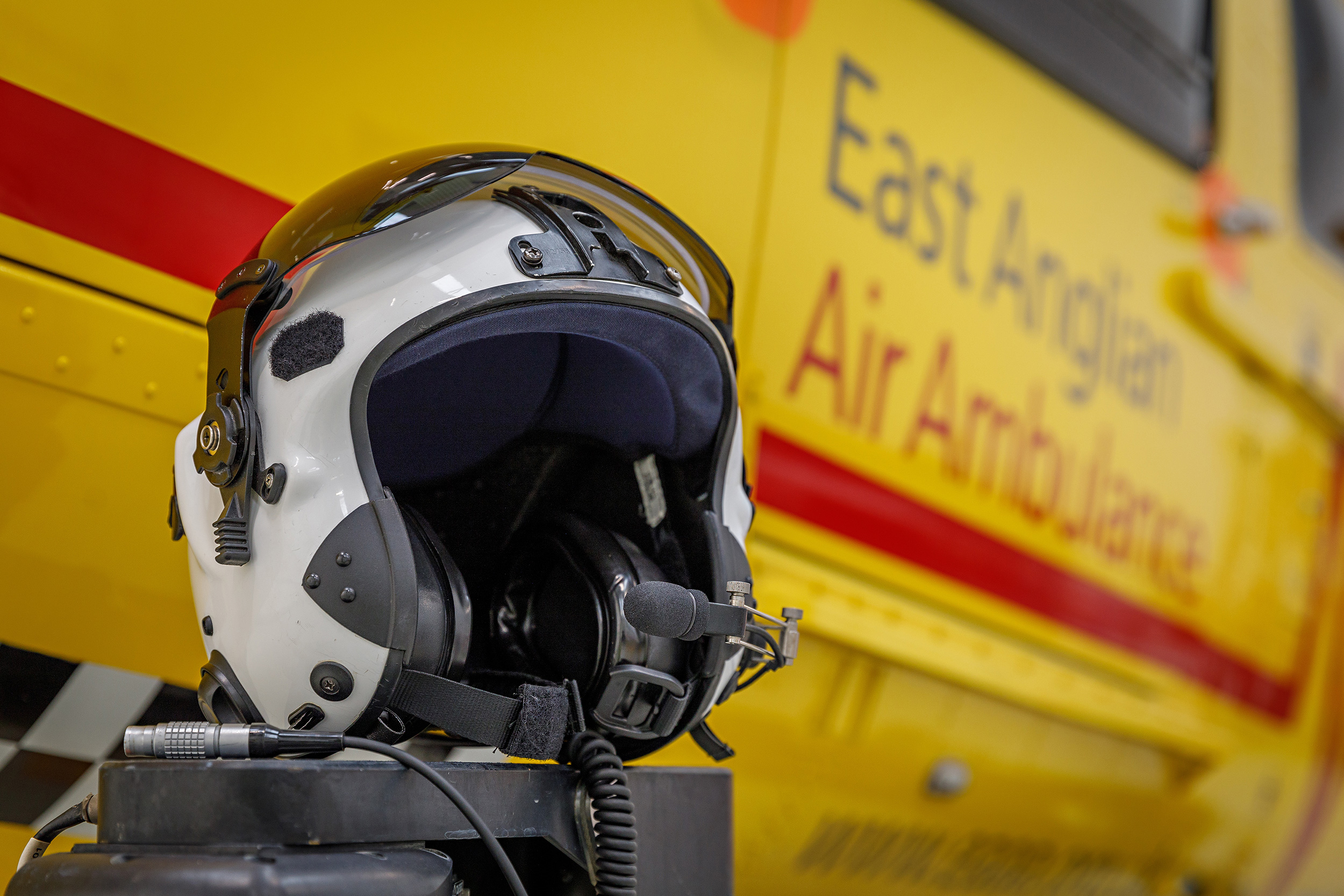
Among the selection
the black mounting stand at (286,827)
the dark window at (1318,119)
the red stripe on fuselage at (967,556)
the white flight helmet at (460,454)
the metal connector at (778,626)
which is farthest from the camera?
the dark window at (1318,119)

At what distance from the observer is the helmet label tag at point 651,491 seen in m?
1.00

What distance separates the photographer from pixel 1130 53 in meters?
1.88

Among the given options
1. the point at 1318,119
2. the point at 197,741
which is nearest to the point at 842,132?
the point at 197,741

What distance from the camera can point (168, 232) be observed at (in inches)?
38.3

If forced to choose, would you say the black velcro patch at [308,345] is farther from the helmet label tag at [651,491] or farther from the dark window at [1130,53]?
the dark window at [1130,53]

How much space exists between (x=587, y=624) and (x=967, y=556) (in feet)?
2.74

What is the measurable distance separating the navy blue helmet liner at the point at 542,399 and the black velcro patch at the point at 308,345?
145 mm

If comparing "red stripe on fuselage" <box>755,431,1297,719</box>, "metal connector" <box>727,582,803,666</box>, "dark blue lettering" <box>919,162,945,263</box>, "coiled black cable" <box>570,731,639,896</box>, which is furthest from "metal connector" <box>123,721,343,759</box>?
"dark blue lettering" <box>919,162,945,263</box>

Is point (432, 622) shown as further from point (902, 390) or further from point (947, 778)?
point (947, 778)

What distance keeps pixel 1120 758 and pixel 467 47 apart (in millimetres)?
1559

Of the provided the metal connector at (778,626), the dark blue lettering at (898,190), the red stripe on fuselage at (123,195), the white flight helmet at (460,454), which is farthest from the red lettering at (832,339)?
the red stripe on fuselage at (123,195)

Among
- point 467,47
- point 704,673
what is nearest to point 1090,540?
point 704,673

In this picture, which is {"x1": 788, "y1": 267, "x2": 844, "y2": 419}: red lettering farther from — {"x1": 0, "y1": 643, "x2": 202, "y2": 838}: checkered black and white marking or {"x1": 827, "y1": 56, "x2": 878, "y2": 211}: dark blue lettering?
{"x1": 0, "y1": 643, "x2": 202, "y2": 838}: checkered black and white marking

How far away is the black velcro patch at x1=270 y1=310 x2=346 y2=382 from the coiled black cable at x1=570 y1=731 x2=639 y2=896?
1.13 feet
